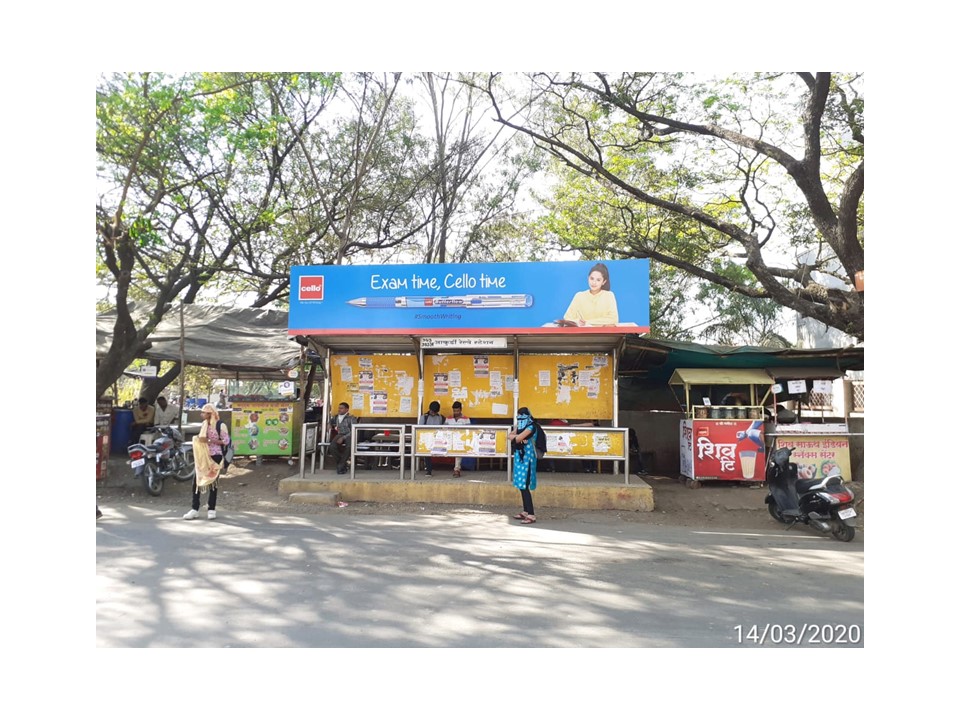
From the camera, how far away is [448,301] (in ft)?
32.4

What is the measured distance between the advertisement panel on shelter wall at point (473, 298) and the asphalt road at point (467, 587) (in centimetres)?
335

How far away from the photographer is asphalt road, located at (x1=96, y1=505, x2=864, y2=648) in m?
4.21

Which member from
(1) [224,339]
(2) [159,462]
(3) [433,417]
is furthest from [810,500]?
(1) [224,339]

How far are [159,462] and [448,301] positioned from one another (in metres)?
5.69

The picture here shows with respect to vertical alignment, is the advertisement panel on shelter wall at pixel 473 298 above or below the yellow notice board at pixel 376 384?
above

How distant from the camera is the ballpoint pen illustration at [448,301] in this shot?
979 cm

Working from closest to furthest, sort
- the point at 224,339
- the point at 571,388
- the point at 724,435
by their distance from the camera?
the point at 724,435
the point at 571,388
the point at 224,339

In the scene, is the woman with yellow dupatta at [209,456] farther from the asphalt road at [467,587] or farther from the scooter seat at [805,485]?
the scooter seat at [805,485]

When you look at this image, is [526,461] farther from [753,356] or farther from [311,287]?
[753,356]

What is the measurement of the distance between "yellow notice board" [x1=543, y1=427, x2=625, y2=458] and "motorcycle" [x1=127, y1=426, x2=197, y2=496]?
259 inches

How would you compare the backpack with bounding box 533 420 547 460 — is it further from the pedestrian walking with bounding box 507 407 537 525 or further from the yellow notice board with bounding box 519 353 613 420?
the yellow notice board with bounding box 519 353 613 420

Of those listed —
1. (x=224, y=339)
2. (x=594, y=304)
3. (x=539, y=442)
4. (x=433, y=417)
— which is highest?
(x=594, y=304)
